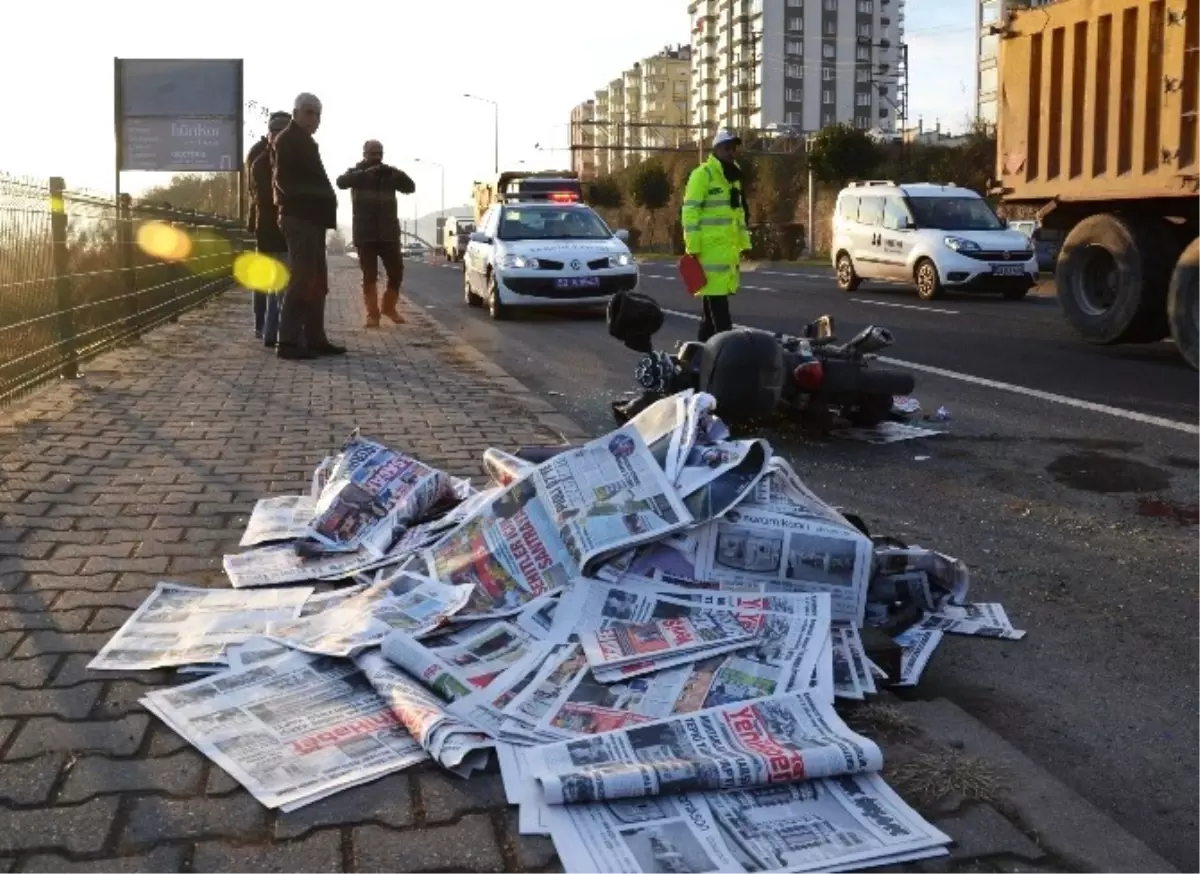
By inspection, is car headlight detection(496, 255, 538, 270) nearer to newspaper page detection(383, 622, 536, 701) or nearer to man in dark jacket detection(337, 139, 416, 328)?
man in dark jacket detection(337, 139, 416, 328)

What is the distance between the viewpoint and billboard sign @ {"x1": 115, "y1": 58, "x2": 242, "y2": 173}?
27500mm

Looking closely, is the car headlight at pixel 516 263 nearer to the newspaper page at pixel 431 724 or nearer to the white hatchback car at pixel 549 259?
the white hatchback car at pixel 549 259

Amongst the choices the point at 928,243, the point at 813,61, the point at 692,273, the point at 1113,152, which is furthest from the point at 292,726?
the point at 813,61

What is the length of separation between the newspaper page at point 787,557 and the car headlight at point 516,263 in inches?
543

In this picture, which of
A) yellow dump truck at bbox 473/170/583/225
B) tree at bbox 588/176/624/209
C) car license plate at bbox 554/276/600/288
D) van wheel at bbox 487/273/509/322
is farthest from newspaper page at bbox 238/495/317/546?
tree at bbox 588/176/624/209

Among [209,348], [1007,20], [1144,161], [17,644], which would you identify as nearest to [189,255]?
[209,348]

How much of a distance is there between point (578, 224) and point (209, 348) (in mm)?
7435

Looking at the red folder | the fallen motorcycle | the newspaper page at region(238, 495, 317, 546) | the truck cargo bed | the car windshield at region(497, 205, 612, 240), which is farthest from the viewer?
the car windshield at region(497, 205, 612, 240)

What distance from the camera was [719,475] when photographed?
389 centimetres

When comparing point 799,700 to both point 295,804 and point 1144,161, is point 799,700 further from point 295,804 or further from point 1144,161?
point 1144,161

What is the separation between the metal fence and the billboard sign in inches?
508

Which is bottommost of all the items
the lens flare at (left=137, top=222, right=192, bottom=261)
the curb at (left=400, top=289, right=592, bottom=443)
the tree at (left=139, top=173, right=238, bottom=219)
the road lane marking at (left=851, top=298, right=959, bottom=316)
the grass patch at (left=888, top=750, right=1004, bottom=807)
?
the grass patch at (left=888, top=750, right=1004, bottom=807)

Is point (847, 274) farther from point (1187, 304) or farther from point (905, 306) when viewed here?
point (1187, 304)

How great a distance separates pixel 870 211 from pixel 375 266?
980 centimetres
